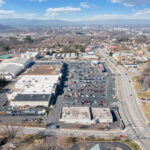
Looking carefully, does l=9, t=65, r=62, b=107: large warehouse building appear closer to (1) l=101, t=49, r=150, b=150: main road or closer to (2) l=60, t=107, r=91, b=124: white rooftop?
(2) l=60, t=107, r=91, b=124: white rooftop

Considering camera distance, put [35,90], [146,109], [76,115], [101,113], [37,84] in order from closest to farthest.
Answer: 1. [76,115]
2. [101,113]
3. [146,109]
4. [35,90]
5. [37,84]

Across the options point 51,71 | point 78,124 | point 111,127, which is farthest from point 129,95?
point 51,71

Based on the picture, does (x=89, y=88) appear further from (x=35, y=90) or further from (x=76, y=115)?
(x=35, y=90)

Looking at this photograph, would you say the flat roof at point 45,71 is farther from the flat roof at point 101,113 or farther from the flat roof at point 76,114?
the flat roof at point 101,113

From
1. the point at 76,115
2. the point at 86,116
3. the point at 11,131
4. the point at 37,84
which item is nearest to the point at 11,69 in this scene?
the point at 37,84

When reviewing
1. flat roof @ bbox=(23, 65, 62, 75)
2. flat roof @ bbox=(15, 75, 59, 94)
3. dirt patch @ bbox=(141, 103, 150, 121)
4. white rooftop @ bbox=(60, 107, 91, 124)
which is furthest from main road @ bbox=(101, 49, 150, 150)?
flat roof @ bbox=(23, 65, 62, 75)

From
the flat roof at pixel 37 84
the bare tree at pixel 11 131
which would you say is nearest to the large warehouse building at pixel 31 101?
the flat roof at pixel 37 84
